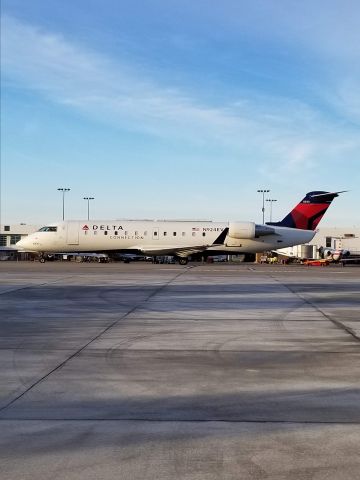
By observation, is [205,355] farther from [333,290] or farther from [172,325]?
[333,290]

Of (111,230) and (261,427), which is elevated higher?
(111,230)

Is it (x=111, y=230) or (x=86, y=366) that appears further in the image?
(x=111, y=230)

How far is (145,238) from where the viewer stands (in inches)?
2045

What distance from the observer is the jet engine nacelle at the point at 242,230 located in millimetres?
51531

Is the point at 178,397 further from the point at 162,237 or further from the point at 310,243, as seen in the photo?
the point at 310,243

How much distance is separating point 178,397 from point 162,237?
150 feet

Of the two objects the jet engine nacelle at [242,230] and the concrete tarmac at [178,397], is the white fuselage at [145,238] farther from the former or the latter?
the concrete tarmac at [178,397]

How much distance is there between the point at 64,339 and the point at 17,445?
5326mm

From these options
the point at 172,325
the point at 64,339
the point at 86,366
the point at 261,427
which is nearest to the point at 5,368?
the point at 86,366

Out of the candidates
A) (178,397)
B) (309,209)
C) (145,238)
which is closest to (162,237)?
(145,238)

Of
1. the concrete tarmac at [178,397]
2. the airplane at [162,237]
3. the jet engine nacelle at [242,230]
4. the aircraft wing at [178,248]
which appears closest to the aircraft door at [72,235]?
the airplane at [162,237]

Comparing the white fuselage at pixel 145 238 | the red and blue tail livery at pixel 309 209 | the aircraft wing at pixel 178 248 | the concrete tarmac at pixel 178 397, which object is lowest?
the concrete tarmac at pixel 178 397

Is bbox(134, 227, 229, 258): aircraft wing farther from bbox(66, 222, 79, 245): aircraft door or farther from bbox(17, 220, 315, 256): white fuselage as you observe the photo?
bbox(66, 222, 79, 245): aircraft door

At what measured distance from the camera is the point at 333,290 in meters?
21.8
